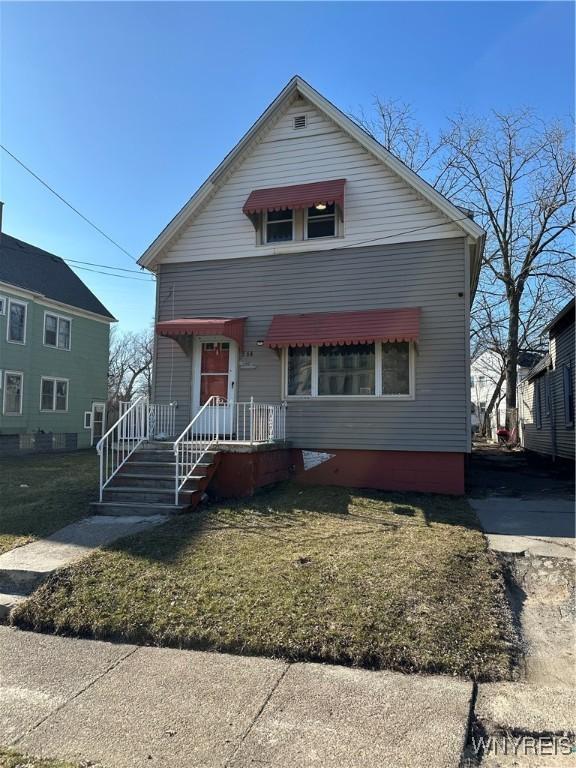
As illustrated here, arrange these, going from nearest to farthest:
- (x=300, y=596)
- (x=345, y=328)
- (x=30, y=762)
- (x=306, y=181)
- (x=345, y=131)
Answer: (x=30, y=762)
(x=300, y=596)
(x=345, y=328)
(x=345, y=131)
(x=306, y=181)

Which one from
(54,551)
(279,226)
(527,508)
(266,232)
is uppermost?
(279,226)

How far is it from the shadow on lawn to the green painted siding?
15.0 metres

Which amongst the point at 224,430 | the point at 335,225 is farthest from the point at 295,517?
the point at 335,225

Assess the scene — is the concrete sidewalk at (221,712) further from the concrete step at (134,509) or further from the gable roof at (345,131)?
the gable roof at (345,131)

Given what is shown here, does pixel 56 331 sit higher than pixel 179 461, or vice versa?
pixel 56 331

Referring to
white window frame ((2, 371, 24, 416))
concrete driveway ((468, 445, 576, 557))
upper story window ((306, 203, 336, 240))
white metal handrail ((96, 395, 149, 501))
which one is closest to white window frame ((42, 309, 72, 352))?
white window frame ((2, 371, 24, 416))

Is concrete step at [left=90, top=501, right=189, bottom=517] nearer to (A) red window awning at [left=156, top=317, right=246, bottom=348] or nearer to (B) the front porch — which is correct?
(B) the front porch

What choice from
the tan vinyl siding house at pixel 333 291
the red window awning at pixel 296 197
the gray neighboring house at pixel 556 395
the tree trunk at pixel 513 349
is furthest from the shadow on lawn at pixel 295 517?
the tree trunk at pixel 513 349

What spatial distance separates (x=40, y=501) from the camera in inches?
331

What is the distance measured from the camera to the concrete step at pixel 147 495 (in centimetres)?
760

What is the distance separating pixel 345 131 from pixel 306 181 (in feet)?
3.94

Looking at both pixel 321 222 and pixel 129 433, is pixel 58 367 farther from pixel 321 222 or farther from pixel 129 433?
pixel 321 222

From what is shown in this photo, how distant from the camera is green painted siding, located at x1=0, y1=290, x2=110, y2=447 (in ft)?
67.0

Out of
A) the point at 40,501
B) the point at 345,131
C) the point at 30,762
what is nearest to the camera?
the point at 30,762
